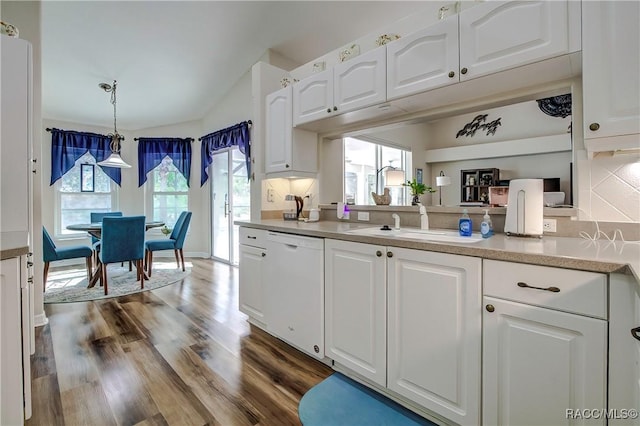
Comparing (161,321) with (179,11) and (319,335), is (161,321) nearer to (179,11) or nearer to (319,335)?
(319,335)

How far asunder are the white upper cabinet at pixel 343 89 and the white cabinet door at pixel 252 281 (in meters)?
1.18

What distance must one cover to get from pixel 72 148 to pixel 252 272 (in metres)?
4.60

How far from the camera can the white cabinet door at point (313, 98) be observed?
2.28 metres

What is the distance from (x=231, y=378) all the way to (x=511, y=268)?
1655 mm

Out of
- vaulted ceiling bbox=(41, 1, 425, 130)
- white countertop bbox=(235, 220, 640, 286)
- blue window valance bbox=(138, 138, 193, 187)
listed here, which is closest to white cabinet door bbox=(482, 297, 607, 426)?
white countertop bbox=(235, 220, 640, 286)

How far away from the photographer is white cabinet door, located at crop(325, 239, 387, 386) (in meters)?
1.56

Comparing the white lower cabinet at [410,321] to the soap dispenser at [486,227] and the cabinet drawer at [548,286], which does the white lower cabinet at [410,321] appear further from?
the soap dispenser at [486,227]

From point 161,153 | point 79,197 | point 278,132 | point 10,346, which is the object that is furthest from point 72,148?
point 10,346

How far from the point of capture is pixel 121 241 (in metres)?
3.50

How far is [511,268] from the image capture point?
1155 millimetres

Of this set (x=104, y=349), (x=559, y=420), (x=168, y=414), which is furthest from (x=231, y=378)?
(x=559, y=420)

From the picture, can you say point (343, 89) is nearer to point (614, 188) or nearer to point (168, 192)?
point (614, 188)

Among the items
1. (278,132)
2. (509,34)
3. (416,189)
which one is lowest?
(416,189)

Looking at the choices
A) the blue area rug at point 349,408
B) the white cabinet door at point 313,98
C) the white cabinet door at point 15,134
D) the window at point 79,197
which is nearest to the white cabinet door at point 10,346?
the white cabinet door at point 15,134
